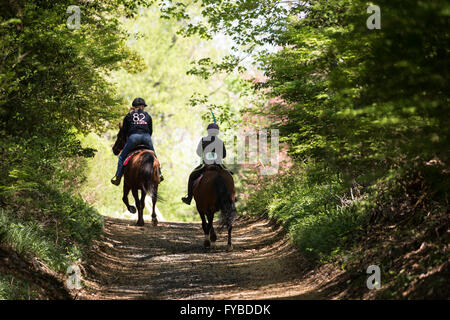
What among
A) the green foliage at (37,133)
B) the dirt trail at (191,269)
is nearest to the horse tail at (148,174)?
the dirt trail at (191,269)

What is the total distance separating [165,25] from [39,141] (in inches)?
1402

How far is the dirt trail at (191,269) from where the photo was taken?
8078mm

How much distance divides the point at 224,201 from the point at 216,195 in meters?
0.25

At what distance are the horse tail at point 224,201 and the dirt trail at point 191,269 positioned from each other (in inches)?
31.8

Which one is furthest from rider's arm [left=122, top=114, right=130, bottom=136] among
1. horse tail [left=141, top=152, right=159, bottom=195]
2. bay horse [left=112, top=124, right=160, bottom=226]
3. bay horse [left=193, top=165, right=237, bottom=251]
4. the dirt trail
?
bay horse [left=193, top=165, right=237, bottom=251]

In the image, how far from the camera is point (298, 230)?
11.3 m

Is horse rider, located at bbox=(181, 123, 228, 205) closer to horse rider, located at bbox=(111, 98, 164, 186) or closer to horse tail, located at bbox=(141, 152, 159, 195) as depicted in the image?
horse tail, located at bbox=(141, 152, 159, 195)

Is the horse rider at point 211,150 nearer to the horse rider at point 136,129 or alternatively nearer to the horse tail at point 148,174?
the horse tail at point 148,174

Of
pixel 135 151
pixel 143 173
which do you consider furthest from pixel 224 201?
pixel 135 151

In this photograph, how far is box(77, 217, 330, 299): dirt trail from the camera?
8.08 metres

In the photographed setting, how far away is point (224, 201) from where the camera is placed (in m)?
11.6

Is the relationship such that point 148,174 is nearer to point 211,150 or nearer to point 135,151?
point 135,151
